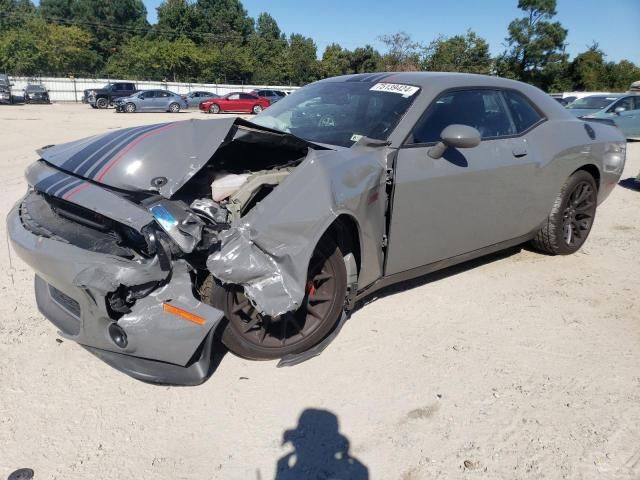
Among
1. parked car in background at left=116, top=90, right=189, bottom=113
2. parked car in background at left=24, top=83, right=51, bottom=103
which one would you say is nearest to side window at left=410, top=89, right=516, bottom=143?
parked car in background at left=116, top=90, right=189, bottom=113

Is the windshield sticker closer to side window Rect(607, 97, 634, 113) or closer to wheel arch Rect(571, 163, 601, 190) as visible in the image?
wheel arch Rect(571, 163, 601, 190)

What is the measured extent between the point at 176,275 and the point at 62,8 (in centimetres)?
9100

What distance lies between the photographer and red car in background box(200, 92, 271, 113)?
30.6 m

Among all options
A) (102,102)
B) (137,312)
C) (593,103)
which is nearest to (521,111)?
(137,312)

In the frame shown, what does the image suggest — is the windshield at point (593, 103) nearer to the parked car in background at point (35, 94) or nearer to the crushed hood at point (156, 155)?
the crushed hood at point (156, 155)

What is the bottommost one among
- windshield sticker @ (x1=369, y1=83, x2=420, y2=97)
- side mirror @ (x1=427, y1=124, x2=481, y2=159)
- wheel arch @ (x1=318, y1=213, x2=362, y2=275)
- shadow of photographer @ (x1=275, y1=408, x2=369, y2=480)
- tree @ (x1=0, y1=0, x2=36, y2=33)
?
shadow of photographer @ (x1=275, y1=408, x2=369, y2=480)

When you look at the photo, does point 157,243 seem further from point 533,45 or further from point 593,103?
point 533,45

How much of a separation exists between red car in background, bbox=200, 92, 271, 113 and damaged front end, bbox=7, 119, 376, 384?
2897cm

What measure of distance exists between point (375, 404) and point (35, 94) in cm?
3994

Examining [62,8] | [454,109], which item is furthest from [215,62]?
[454,109]

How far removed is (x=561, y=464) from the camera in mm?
2164

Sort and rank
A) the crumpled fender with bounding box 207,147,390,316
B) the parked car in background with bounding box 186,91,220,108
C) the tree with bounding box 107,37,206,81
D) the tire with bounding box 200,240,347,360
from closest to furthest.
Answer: the crumpled fender with bounding box 207,147,390,316, the tire with bounding box 200,240,347,360, the parked car in background with bounding box 186,91,220,108, the tree with bounding box 107,37,206,81

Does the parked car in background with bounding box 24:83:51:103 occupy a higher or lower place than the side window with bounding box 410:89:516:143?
lower

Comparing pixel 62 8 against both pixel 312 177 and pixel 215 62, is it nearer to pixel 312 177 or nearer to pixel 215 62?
pixel 215 62
